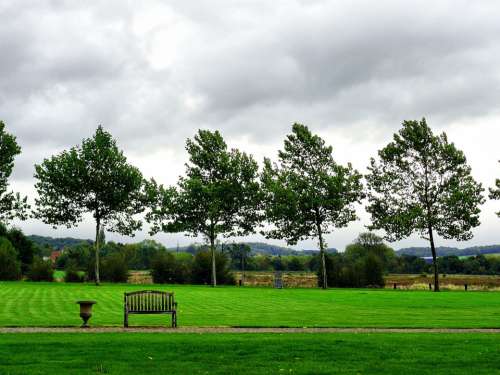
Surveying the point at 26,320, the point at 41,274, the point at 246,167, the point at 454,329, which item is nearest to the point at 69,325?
the point at 26,320

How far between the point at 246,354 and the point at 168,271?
5516 centimetres

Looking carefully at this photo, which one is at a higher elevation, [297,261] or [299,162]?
[299,162]

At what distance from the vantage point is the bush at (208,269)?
64.9m

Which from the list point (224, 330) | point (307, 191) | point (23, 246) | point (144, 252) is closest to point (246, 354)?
point (224, 330)

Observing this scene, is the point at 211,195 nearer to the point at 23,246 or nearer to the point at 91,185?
the point at 91,185

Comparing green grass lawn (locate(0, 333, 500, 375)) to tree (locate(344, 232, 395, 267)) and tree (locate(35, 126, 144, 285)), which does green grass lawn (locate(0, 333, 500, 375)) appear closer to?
tree (locate(35, 126, 144, 285))

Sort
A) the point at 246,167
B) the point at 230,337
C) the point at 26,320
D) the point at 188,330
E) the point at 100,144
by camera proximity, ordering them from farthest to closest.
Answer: the point at 246,167, the point at 100,144, the point at 26,320, the point at 188,330, the point at 230,337

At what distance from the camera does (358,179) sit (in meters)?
55.2

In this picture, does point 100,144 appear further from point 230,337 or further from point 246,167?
point 230,337

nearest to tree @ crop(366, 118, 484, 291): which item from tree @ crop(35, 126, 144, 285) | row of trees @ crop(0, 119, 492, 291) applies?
row of trees @ crop(0, 119, 492, 291)

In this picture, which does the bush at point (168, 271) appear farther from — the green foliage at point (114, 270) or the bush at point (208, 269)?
the green foliage at point (114, 270)

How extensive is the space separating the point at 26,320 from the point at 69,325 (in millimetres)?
2213

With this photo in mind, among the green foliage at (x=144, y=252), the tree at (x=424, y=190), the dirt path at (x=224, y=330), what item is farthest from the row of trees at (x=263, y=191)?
the green foliage at (x=144, y=252)

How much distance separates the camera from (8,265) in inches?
2532
